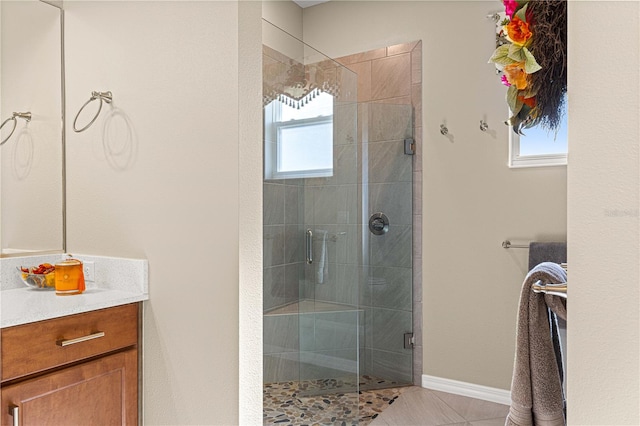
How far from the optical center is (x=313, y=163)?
2463mm

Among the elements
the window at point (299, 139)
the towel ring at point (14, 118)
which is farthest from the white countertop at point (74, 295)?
the window at point (299, 139)

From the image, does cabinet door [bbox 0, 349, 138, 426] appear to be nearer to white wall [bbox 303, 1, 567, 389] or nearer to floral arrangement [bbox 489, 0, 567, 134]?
floral arrangement [bbox 489, 0, 567, 134]

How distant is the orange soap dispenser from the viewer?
5.40ft

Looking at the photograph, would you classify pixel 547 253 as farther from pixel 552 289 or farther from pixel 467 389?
pixel 552 289

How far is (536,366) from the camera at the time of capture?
1.06 m

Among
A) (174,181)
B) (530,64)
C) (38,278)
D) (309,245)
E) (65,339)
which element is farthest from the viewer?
(309,245)

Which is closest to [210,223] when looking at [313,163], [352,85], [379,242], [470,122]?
[313,163]

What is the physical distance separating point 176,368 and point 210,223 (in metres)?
0.54

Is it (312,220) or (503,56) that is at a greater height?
(503,56)

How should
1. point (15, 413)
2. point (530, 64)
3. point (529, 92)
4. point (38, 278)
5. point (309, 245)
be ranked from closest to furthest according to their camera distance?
point (530, 64), point (529, 92), point (15, 413), point (38, 278), point (309, 245)

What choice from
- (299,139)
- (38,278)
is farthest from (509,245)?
(38,278)
